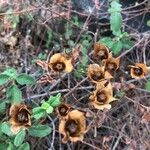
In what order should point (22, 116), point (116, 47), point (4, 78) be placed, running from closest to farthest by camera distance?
point (22, 116) < point (4, 78) < point (116, 47)

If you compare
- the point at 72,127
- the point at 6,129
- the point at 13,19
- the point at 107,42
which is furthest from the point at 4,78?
the point at 13,19

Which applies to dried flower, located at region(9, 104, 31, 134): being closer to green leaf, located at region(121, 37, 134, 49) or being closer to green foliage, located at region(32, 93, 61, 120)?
green foliage, located at region(32, 93, 61, 120)

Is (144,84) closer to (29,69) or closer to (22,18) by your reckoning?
(29,69)

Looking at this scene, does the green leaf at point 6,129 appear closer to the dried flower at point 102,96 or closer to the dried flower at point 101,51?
the dried flower at point 102,96

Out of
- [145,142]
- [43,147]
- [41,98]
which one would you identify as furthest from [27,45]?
[145,142]

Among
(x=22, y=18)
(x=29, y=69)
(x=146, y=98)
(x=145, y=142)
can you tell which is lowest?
(x=145, y=142)

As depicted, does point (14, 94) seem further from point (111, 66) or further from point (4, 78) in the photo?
point (111, 66)

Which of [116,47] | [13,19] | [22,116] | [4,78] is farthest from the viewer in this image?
[13,19]
